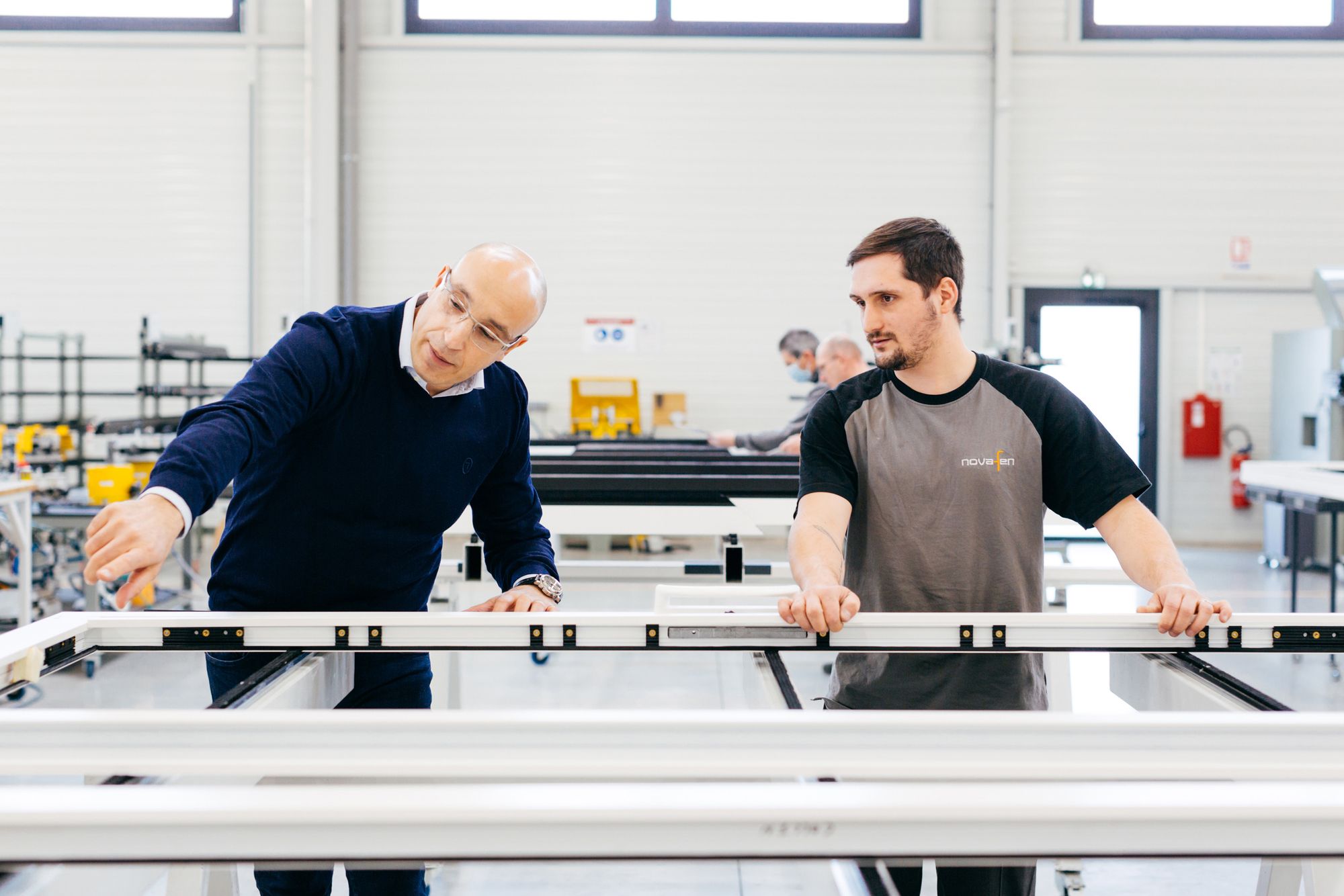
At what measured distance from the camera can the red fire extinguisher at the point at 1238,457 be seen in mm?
7289

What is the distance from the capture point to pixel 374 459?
1344 mm

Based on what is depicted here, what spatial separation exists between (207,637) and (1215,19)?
28.4ft

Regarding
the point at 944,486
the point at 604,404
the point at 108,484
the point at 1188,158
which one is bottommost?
the point at 108,484

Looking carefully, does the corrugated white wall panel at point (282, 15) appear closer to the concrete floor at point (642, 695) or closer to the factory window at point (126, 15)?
the factory window at point (126, 15)

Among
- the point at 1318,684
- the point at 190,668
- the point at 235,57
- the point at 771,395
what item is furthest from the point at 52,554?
the point at 1318,684

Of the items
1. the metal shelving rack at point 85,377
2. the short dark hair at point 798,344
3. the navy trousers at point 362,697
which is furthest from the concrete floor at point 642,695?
the metal shelving rack at point 85,377

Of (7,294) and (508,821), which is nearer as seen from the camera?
(508,821)

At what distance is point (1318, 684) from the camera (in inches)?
148

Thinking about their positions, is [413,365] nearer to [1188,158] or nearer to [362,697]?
[362,697]

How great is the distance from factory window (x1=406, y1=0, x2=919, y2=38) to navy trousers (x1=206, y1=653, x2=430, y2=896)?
6896 millimetres

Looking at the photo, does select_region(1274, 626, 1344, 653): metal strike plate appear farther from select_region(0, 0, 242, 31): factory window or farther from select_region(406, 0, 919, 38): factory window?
select_region(0, 0, 242, 31): factory window

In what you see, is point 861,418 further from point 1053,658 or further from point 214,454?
point 1053,658

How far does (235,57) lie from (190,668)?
5.34 metres

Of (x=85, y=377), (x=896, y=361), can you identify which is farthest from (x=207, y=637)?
(x=85, y=377)
